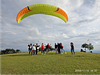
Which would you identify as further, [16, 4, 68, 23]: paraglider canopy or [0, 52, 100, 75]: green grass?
[16, 4, 68, 23]: paraglider canopy

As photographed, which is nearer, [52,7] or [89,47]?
[52,7]

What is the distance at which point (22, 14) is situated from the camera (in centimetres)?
1366

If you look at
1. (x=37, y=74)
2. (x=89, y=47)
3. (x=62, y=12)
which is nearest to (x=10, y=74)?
(x=37, y=74)

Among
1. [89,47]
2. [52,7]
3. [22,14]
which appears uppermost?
[52,7]

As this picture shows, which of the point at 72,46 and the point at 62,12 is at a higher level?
the point at 62,12

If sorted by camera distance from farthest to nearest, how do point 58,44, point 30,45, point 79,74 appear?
point 58,44
point 30,45
point 79,74

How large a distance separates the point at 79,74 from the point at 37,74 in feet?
7.76

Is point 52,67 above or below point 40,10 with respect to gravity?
below

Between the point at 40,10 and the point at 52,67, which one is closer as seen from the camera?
the point at 52,67

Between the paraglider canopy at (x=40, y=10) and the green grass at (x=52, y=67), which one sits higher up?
the paraglider canopy at (x=40, y=10)

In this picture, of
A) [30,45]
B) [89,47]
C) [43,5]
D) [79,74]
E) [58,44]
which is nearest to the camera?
[79,74]

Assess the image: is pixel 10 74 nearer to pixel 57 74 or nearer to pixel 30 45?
pixel 57 74

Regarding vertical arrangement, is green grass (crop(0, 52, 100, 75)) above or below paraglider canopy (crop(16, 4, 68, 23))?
below

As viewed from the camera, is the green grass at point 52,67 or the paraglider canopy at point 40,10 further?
the paraglider canopy at point 40,10
